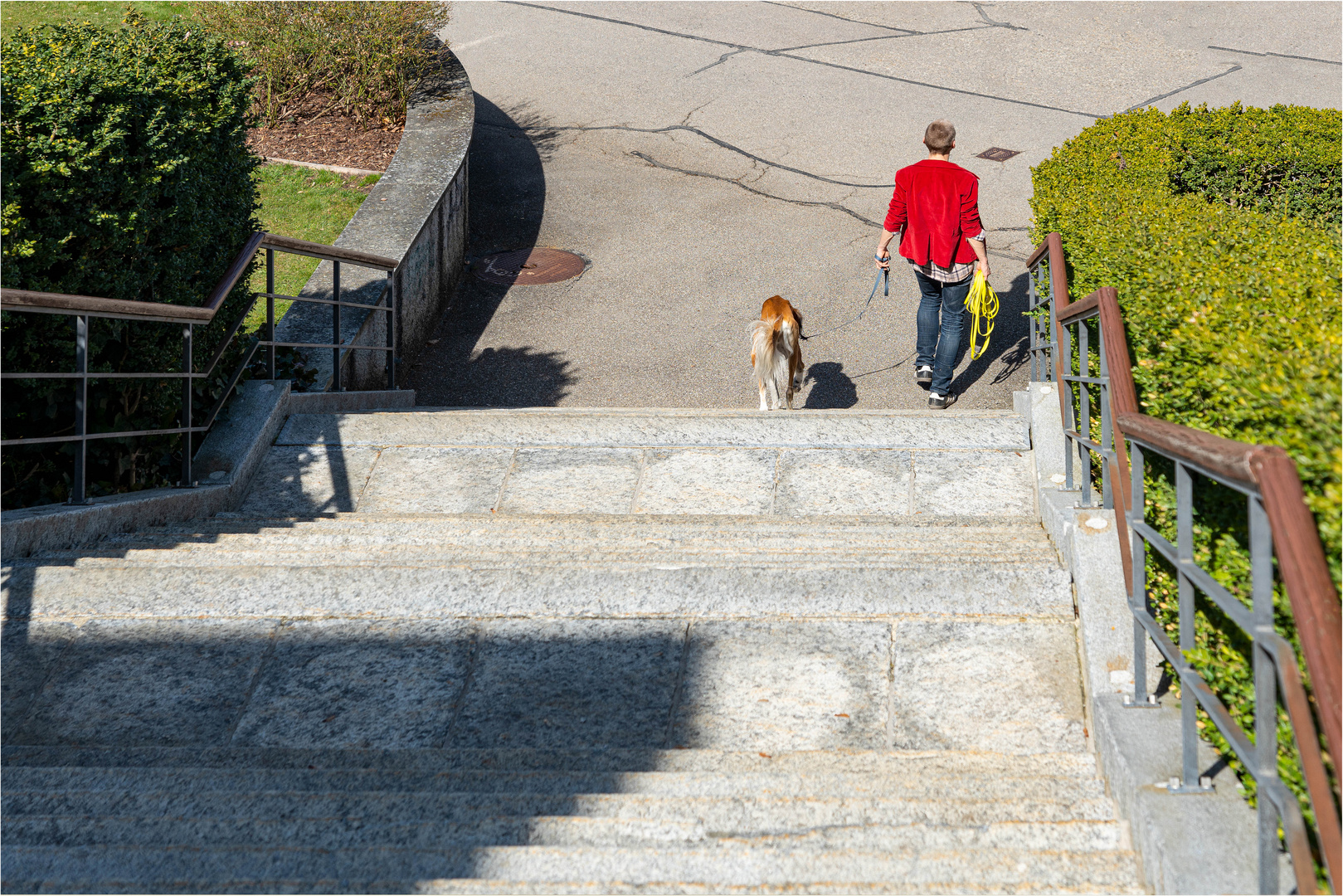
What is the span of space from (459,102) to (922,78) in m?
6.91

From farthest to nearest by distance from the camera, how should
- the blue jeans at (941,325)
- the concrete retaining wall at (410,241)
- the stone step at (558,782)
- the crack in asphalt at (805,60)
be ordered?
the crack in asphalt at (805,60) < the concrete retaining wall at (410,241) < the blue jeans at (941,325) < the stone step at (558,782)

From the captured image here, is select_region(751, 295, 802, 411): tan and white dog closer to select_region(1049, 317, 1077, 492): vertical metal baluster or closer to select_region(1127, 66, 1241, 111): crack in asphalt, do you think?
select_region(1049, 317, 1077, 492): vertical metal baluster

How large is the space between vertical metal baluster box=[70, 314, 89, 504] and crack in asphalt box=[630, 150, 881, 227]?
26.8 feet

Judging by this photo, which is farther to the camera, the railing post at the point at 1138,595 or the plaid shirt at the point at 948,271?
the plaid shirt at the point at 948,271

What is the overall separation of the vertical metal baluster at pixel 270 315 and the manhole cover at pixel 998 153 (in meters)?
8.79

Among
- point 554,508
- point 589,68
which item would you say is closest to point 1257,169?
point 554,508

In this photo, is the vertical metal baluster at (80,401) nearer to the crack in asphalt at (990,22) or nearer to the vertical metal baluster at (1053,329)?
the vertical metal baluster at (1053,329)

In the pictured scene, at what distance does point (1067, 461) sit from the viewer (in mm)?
5273

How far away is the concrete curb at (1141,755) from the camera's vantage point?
286 centimetres

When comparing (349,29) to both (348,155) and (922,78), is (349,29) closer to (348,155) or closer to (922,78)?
(348,155)

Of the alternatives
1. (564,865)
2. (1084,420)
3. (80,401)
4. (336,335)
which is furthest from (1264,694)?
(336,335)

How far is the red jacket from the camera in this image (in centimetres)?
758

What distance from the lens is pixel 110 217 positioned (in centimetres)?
537

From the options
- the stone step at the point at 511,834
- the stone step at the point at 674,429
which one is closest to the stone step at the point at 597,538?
the stone step at the point at 674,429
